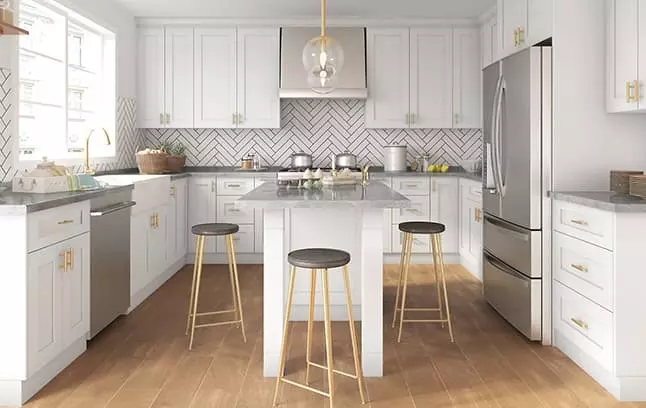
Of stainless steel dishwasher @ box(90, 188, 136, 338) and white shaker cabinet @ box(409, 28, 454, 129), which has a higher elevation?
white shaker cabinet @ box(409, 28, 454, 129)

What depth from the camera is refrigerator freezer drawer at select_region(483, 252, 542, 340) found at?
3.67 metres

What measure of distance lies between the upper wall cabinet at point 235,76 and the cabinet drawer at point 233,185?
62 cm

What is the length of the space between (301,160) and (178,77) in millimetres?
1588

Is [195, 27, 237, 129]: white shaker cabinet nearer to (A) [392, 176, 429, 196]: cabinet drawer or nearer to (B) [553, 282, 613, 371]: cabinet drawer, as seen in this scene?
(A) [392, 176, 429, 196]: cabinet drawer

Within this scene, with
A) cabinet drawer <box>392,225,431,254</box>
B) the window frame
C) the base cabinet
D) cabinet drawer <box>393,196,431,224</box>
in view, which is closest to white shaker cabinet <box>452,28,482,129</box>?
cabinet drawer <box>393,196,431,224</box>

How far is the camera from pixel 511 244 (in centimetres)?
396

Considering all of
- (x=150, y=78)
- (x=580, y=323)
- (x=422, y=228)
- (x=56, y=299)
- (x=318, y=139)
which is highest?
(x=150, y=78)

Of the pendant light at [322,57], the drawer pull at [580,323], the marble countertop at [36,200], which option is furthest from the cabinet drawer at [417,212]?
the marble countertop at [36,200]

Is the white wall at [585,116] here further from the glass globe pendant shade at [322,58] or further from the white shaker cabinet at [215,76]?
the white shaker cabinet at [215,76]

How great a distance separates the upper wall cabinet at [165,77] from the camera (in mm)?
6449

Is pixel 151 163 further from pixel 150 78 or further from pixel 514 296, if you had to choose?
pixel 514 296

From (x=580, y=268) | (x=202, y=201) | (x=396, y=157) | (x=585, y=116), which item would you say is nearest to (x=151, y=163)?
(x=202, y=201)

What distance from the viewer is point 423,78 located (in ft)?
21.4

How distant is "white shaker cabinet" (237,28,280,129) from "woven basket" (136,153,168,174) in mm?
1094
